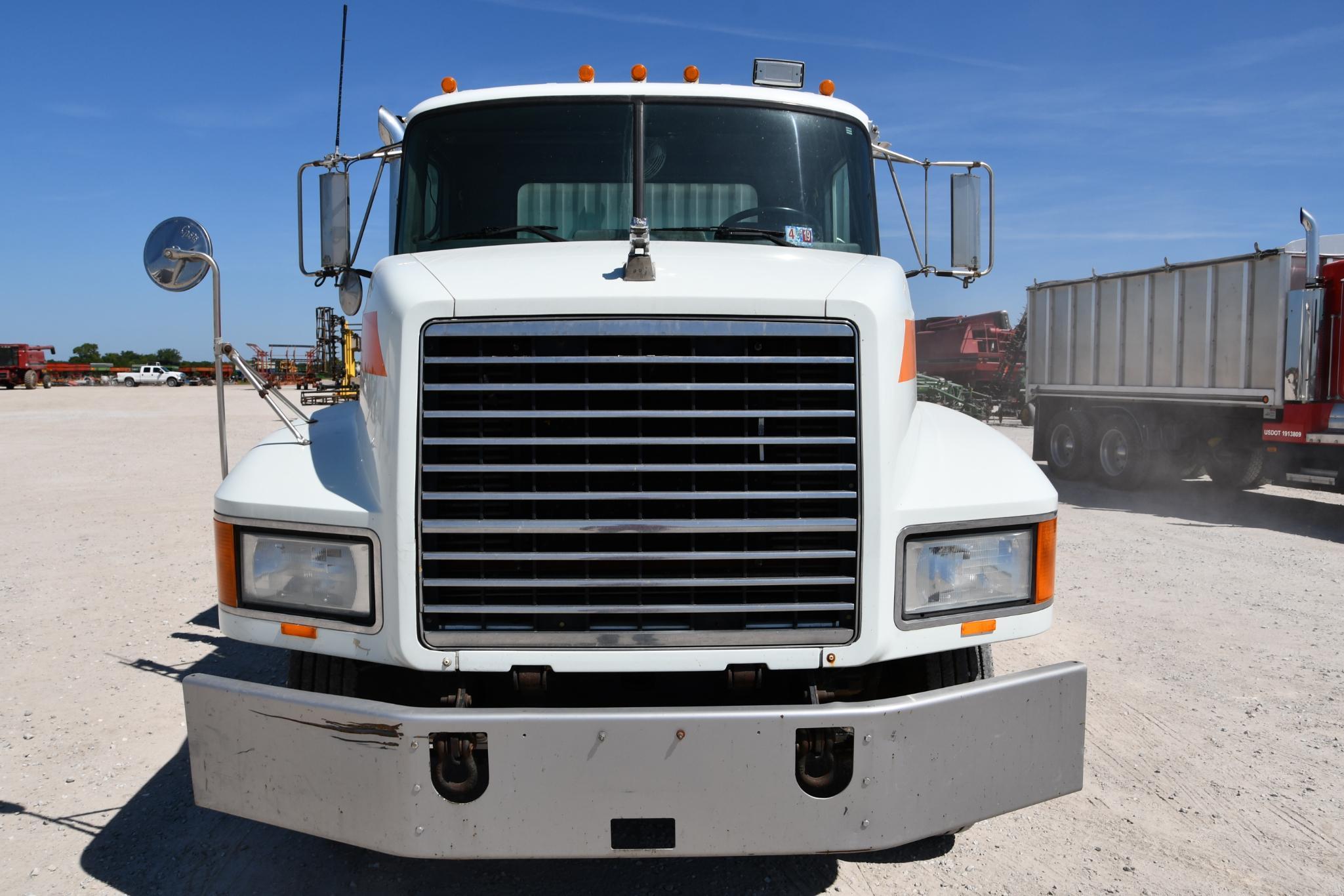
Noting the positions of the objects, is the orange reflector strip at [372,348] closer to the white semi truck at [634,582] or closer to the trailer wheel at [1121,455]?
the white semi truck at [634,582]

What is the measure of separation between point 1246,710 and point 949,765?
3035mm

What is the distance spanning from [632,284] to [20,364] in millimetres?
52640

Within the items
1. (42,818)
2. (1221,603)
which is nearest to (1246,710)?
(1221,603)

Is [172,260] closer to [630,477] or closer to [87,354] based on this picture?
[630,477]

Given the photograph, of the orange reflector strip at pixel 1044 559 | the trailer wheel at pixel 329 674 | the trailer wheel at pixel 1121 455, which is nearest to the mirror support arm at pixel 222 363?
the trailer wheel at pixel 329 674

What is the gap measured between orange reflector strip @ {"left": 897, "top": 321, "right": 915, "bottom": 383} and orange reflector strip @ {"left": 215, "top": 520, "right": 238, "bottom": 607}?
200 cm

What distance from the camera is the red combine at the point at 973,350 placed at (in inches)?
1236

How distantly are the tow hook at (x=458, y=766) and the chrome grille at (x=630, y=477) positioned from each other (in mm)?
259

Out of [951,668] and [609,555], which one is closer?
[609,555]

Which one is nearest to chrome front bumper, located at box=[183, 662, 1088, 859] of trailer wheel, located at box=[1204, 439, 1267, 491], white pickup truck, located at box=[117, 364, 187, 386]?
trailer wheel, located at box=[1204, 439, 1267, 491]

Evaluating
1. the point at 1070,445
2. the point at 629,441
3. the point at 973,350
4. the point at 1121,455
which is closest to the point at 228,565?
the point at 629,441

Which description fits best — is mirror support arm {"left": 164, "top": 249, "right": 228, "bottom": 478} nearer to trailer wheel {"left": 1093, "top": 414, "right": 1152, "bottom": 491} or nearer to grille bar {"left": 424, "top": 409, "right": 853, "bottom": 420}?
grille bar {"left": 424, "top": 409, "right": 853, "bottom": 420}

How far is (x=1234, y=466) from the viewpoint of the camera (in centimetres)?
1266

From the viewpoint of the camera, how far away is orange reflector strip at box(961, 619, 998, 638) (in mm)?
2801
